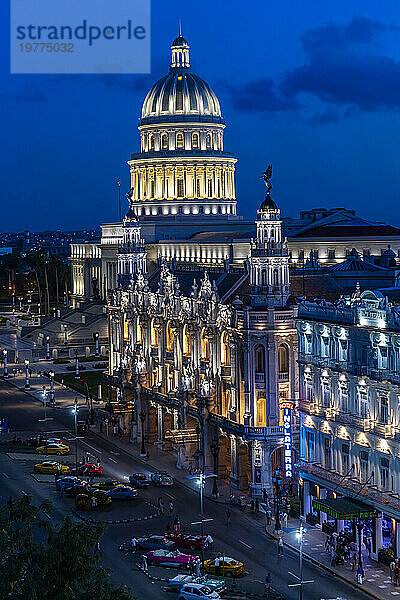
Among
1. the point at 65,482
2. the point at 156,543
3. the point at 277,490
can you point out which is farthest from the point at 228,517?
the point at 65,482

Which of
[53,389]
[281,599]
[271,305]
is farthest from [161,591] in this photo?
[53,389]

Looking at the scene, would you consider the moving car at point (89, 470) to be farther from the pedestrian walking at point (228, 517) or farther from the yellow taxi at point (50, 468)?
the pedestrian walking at point (228, 517)

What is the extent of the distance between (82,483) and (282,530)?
2170cm

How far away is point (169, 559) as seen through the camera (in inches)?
3127

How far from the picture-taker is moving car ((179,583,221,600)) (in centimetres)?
7075

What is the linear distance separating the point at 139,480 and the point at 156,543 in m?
20.3

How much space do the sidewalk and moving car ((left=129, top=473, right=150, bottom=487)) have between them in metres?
16.7

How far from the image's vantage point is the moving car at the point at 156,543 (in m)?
82.6

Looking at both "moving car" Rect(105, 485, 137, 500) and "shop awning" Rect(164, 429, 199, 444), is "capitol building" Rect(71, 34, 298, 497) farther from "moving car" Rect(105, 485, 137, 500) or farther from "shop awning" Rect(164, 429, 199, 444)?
"moving car" Rect(105, 485, 137, 500)

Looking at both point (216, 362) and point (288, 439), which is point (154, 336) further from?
point (288, 439)

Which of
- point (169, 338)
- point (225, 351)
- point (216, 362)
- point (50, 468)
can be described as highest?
point (169, 338)

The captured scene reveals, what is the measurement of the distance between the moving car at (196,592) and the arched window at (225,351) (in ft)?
124

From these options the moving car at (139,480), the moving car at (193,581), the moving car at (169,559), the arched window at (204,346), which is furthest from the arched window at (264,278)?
the moving car at (193,581)

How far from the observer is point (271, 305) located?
334 ft
